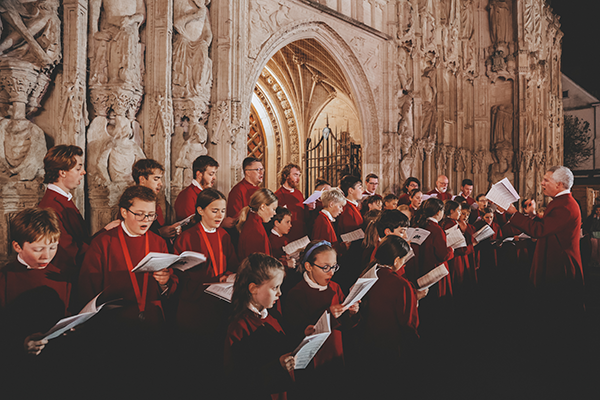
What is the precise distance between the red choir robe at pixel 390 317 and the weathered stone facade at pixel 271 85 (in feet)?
12.8

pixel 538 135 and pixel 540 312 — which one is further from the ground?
pixel 538 135

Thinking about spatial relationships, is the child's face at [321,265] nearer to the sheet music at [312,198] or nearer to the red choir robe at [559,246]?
the sheet music at [312,198]

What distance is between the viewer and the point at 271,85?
1350 cm

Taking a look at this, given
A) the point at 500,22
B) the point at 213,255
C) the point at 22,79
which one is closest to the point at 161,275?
the point at 213,255

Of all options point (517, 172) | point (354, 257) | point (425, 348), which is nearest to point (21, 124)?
point (354, 257)

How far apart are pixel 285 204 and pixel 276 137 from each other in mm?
8697

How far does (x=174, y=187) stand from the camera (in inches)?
251

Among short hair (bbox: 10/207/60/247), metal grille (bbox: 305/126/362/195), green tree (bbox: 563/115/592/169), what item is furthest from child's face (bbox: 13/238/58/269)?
green tree (bbox: 563/115/592/169)

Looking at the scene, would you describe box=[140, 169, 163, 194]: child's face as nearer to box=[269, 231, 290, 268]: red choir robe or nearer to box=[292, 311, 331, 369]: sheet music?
box=[269, 231, 290, 268]: red choir robe

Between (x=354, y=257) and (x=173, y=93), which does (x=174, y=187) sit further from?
(x=354, y=257)

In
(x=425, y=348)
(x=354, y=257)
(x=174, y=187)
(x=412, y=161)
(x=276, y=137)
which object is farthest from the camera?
(x=276, y=137)

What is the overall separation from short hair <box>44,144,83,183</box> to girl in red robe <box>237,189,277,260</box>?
1.37 meters

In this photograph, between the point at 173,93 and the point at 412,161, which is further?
the point at 412,161

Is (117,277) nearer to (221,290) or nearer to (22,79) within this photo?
(221,290)
